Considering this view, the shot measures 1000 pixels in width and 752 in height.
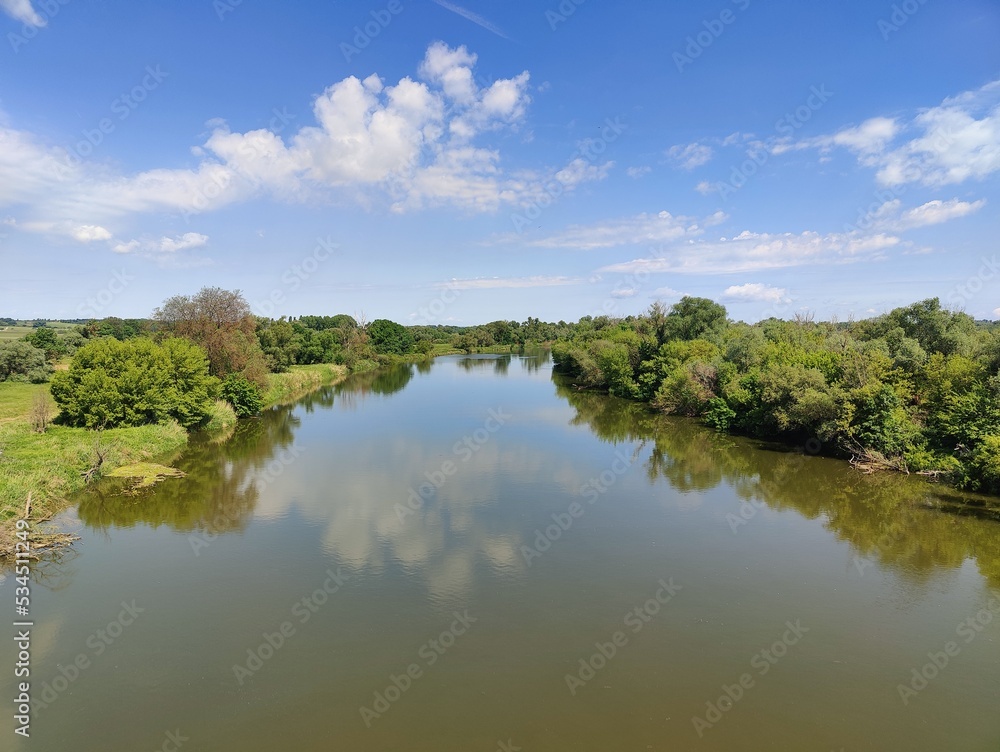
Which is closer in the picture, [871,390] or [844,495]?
[844,495]

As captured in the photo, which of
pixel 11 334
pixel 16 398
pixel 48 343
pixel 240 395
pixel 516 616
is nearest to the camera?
pixel 516 616

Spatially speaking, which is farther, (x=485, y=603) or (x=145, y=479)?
(x=145, y=479)

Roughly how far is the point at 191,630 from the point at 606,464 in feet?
54.2

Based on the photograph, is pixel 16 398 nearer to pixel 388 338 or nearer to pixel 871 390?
pixel 871 390

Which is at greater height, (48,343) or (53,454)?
(48,343)

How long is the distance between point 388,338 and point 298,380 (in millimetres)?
38548

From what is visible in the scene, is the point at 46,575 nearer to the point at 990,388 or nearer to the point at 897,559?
the point at 897,559

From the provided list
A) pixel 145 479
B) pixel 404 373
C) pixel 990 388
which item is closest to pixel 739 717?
pixel 990 388

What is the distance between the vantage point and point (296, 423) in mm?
33688

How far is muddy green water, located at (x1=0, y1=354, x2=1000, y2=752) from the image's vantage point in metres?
8.42

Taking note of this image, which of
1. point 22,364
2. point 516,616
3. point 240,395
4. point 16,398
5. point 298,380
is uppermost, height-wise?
point 22,364

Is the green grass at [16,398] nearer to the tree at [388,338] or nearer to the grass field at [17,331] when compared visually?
the grass field at [17,331]

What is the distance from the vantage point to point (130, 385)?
2464cm

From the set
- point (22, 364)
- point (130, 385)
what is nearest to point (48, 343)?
point (22, 364)
